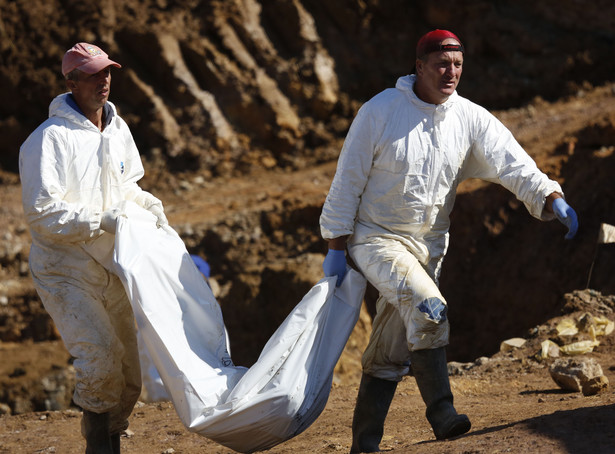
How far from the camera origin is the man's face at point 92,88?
4836 mm

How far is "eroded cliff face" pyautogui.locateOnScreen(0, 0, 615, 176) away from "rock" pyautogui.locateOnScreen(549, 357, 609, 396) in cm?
942

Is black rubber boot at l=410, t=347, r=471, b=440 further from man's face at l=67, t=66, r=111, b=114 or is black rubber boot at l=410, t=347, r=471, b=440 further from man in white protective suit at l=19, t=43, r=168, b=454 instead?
man's face at l=67, t=66, r=111, b=114

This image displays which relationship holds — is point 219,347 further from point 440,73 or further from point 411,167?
point 440,73

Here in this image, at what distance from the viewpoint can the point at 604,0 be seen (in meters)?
15.1

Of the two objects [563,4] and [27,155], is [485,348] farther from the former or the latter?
[563,4]

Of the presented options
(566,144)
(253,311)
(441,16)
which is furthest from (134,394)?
(441,16)

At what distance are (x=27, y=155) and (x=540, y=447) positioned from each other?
9.72ft

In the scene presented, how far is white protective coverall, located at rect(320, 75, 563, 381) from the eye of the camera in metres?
4.68

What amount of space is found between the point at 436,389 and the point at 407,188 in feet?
3.47

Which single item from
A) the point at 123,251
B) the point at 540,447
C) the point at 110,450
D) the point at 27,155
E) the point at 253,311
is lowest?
the point at 253,311

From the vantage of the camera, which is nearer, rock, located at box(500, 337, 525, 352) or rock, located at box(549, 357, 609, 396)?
rock, located at box(549, 357, 609, 396)

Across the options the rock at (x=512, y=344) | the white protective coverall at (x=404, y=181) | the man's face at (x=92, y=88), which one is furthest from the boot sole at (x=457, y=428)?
the rock at (x=512, y=344)

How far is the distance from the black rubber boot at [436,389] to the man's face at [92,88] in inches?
86.6

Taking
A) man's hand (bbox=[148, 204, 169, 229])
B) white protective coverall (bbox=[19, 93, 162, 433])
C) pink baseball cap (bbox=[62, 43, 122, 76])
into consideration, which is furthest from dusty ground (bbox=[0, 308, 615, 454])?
pink baseball cap (bbox=[62, 43, 122, 76])
